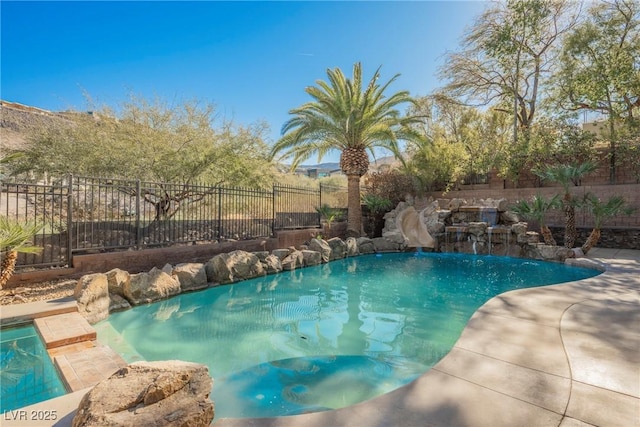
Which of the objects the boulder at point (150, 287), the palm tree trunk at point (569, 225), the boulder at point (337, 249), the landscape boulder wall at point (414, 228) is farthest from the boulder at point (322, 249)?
the palm tree trunk at point (569, 225)

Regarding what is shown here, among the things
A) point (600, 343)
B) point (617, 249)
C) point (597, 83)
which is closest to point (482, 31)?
point (597, 83)

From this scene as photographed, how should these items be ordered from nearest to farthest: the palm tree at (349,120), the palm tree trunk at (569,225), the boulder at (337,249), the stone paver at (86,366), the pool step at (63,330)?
1. the stone paver at (86,366)
2. the pool step at (63,330)
3. the palm tree trunk at (569,225)
4. the boulder at (337,249)
5. the palm tree at (349,120)

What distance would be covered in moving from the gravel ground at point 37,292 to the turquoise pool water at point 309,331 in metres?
1.35

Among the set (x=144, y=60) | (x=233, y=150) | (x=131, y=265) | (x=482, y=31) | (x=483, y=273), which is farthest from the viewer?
(x=482, y=31)

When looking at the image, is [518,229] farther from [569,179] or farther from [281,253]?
[281,253]

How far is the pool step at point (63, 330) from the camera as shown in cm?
364

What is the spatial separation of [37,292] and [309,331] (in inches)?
198

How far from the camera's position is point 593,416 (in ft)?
6.64

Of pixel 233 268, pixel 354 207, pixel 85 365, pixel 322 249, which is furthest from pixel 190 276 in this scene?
pixel 354 207

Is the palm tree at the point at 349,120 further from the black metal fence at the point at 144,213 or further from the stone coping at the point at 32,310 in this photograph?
the stone coping at the point at 32,310

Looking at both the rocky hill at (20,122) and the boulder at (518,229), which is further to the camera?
the boulder at (518,229)

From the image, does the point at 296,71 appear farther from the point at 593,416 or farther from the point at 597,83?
the point at 593,416

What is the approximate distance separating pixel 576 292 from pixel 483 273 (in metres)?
3.81

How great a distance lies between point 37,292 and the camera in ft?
18.2
